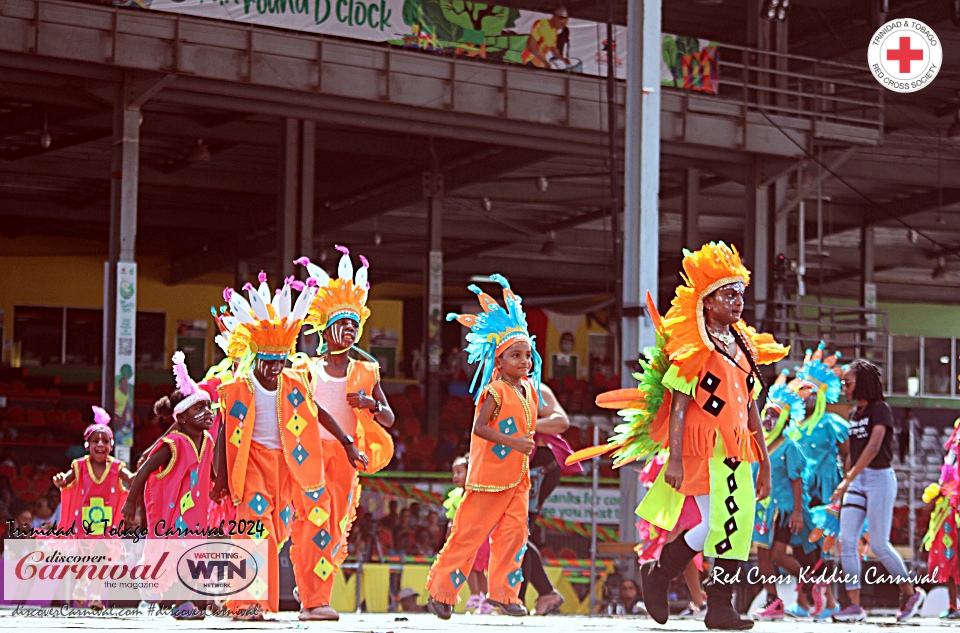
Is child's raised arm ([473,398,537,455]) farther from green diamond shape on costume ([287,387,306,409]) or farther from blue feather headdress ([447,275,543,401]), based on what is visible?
green diamond shape on costume ([287,387,306,409])

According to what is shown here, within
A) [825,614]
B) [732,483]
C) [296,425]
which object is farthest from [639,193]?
[732,483]

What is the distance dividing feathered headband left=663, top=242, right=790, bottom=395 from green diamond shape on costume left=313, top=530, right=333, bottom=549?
2.39 m

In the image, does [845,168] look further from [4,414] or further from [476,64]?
[4,414]

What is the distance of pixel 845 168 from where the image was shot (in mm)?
29672

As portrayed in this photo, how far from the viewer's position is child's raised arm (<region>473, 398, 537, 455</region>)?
376 inches

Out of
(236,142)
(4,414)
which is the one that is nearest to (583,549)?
(236,142)

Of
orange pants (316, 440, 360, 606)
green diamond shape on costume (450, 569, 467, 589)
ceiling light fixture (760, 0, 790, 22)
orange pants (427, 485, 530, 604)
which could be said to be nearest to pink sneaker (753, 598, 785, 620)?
orange pants (427, 485, 530, 604)

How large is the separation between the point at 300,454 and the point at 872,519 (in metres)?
4.33

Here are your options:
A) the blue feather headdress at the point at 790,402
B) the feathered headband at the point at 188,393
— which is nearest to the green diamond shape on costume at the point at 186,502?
the feathered headband at the point at 188,393

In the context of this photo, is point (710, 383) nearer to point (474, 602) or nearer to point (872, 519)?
point (872, 519)

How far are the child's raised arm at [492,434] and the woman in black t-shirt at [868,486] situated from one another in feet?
9.06

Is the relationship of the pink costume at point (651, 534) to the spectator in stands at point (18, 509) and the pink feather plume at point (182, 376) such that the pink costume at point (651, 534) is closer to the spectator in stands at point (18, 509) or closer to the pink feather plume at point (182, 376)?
the pink feather plume at point (182, 376)

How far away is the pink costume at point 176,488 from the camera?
1054 centimetres

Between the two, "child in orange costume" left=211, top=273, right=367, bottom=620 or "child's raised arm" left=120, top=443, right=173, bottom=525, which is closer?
"child in orange costume" left=211, top=273, right=367, bottom=620
